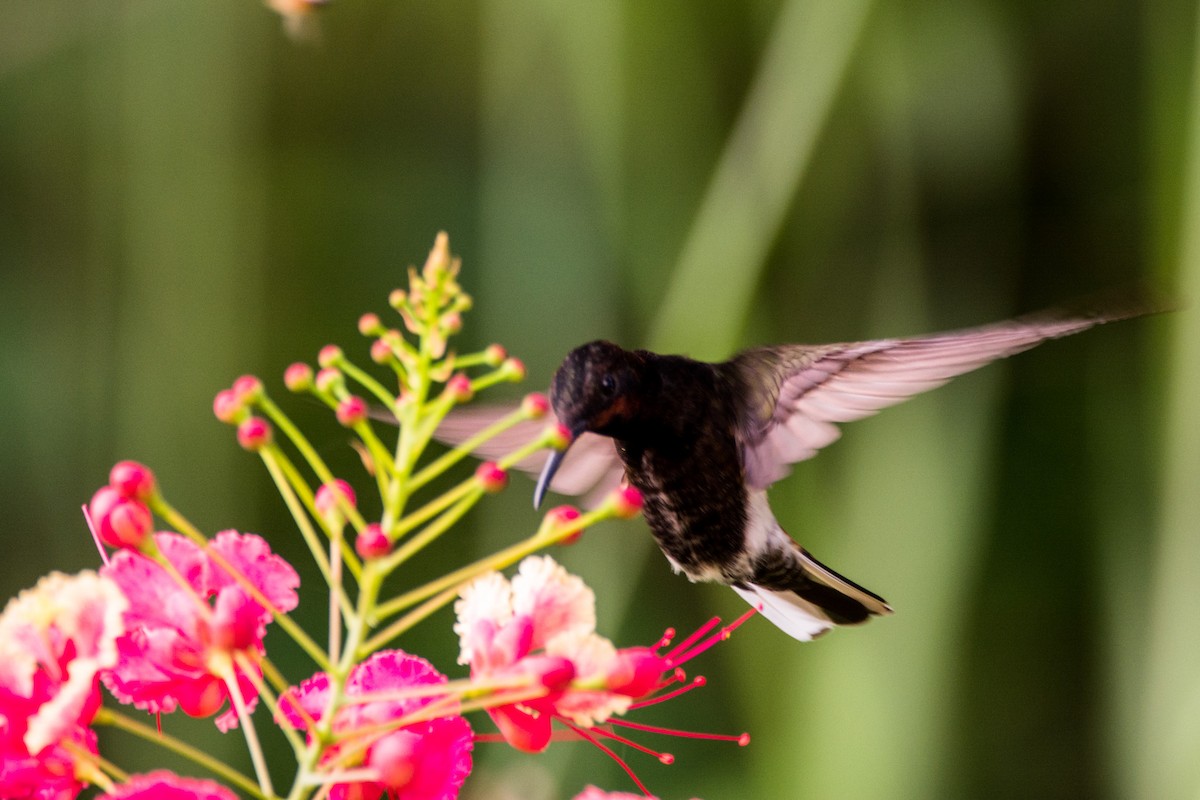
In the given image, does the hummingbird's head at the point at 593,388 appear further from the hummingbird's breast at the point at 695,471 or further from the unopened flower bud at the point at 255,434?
the unopened flower bud at the point at 255,434

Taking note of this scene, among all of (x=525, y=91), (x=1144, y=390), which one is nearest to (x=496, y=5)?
(x=525, y=91)

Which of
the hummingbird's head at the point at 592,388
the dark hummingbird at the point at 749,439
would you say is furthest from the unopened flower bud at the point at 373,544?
the dark hummingbird at the point at 749,439

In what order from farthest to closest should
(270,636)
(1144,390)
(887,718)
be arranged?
(270,636)
(1144,390)
(887,718)

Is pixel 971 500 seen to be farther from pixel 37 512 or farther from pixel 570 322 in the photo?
pixel 37 512

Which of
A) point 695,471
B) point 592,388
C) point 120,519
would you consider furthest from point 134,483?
point 695,471

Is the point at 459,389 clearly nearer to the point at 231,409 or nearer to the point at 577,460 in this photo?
the point at 231,409

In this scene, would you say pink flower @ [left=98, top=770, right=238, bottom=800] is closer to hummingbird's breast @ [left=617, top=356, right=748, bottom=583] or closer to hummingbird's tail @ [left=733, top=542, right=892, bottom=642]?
hummingbird's breast @ [left=617, top=356, right=748, bottom=583]
